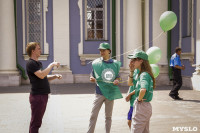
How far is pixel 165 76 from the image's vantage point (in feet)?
40.7

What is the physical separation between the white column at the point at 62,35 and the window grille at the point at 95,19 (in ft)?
3.77

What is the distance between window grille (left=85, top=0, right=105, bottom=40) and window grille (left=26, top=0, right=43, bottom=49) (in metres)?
2.38

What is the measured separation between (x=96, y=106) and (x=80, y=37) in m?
9.92

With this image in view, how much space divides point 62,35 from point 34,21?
5.40ft

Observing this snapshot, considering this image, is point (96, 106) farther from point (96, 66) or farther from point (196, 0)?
point (196, 0)

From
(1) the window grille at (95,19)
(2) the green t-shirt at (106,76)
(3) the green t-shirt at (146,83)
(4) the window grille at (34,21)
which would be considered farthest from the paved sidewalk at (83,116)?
(1) the window grille at (95,19)

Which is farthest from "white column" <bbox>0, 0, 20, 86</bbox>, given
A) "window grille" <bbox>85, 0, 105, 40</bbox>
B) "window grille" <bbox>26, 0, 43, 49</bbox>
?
"window grille" <bbox>85, 0, 105, 40</bbox>

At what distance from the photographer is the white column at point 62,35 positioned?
13523mm

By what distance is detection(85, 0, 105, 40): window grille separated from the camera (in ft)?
46.1

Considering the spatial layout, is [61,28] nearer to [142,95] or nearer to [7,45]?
[7,45]

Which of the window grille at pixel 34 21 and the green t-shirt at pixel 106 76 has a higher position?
the window grille at pixel 34 21

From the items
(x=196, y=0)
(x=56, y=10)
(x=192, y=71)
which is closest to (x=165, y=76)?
(x=192, y=71)

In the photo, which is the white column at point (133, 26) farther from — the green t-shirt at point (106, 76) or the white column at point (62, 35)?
the green t-shirt at point (106, 76)

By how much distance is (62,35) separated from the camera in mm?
13570
